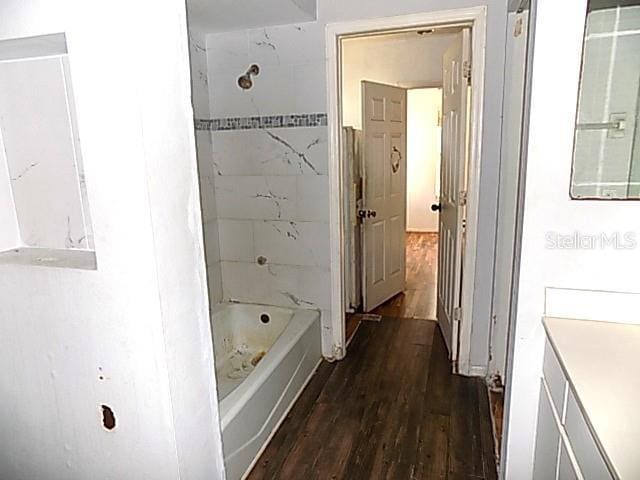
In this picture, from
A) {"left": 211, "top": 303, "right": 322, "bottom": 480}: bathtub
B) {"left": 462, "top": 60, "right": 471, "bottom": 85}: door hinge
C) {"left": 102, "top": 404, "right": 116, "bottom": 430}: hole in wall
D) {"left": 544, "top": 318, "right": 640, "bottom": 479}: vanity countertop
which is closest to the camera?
{"left": 544, "top": 318, "right": 640, "bottom": 479}: vanity countertop

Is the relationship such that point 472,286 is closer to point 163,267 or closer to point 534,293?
point 534,293

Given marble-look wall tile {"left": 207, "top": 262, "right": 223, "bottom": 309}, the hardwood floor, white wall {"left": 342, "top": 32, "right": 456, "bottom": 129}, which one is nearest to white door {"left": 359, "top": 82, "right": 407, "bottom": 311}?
the hardwood floor

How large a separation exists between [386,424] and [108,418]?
1.53 m

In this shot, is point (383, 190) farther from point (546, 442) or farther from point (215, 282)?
point (546, 442)

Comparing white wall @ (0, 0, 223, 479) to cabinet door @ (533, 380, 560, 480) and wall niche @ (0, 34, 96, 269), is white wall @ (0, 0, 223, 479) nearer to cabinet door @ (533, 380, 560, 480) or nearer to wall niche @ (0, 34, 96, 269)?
wall niche @ (0, 34, 96, 269)

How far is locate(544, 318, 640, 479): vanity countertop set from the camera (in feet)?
2.76

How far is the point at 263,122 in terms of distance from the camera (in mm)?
2760

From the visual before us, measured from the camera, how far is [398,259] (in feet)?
13.5

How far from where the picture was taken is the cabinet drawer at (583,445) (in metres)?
0.89

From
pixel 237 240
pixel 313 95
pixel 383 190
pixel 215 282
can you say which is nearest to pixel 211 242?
pixel 237 240

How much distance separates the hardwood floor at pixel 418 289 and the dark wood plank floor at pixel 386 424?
0.67 metres

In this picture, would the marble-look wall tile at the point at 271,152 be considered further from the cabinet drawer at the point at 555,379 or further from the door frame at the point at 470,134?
the cabinet drawer at the point at 555,379

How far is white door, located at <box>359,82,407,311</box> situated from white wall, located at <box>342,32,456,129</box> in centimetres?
78

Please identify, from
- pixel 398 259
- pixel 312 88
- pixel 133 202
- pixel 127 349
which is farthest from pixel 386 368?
pixel 133 202
